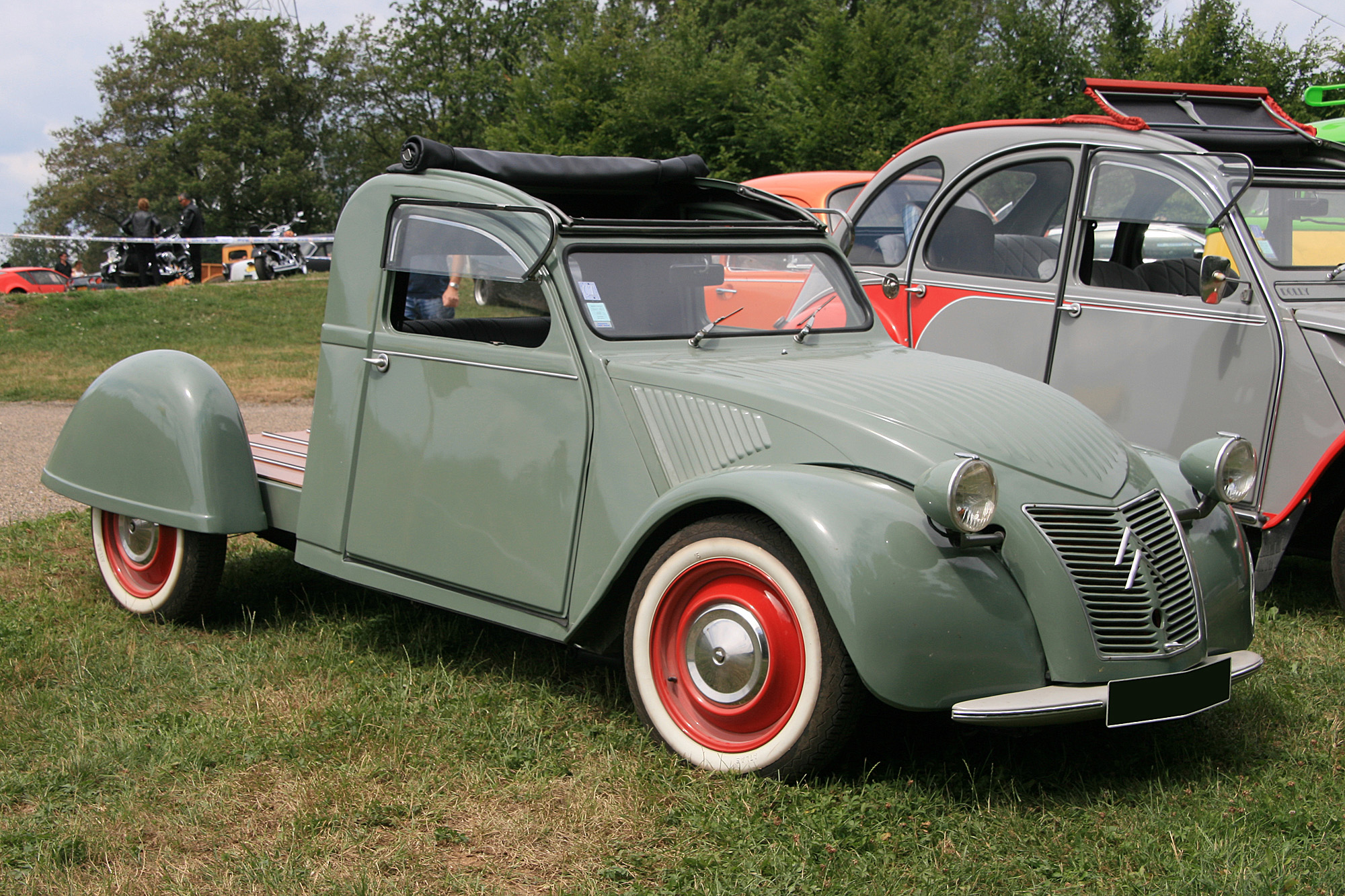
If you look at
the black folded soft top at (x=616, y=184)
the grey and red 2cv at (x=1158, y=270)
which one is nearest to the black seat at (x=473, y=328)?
the black folded soft top at (x=616, y=184)

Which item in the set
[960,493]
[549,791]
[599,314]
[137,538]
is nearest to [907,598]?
[960,493]

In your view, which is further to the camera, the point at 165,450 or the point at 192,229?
the point at 192,229

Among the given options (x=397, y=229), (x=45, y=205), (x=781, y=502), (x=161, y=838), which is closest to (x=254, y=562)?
(x=397, y=229)

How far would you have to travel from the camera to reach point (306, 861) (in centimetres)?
295

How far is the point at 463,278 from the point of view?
4312mm

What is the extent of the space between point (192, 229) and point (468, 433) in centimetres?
2122

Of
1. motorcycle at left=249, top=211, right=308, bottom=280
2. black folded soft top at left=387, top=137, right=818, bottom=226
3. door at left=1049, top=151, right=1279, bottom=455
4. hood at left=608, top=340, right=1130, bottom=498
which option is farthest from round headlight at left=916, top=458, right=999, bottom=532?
motorcycle at left=249, top=211, right=308, bottom=280

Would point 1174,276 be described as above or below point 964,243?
below

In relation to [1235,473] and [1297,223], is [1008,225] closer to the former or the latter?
[1297,223]

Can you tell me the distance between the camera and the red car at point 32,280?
96.5 ft

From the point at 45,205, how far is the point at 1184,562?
183ft

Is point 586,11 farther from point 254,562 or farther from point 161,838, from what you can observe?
point 161,838

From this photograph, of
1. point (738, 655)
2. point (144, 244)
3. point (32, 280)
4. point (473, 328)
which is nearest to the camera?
point (738, 655)

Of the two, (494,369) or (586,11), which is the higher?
(586,11)
